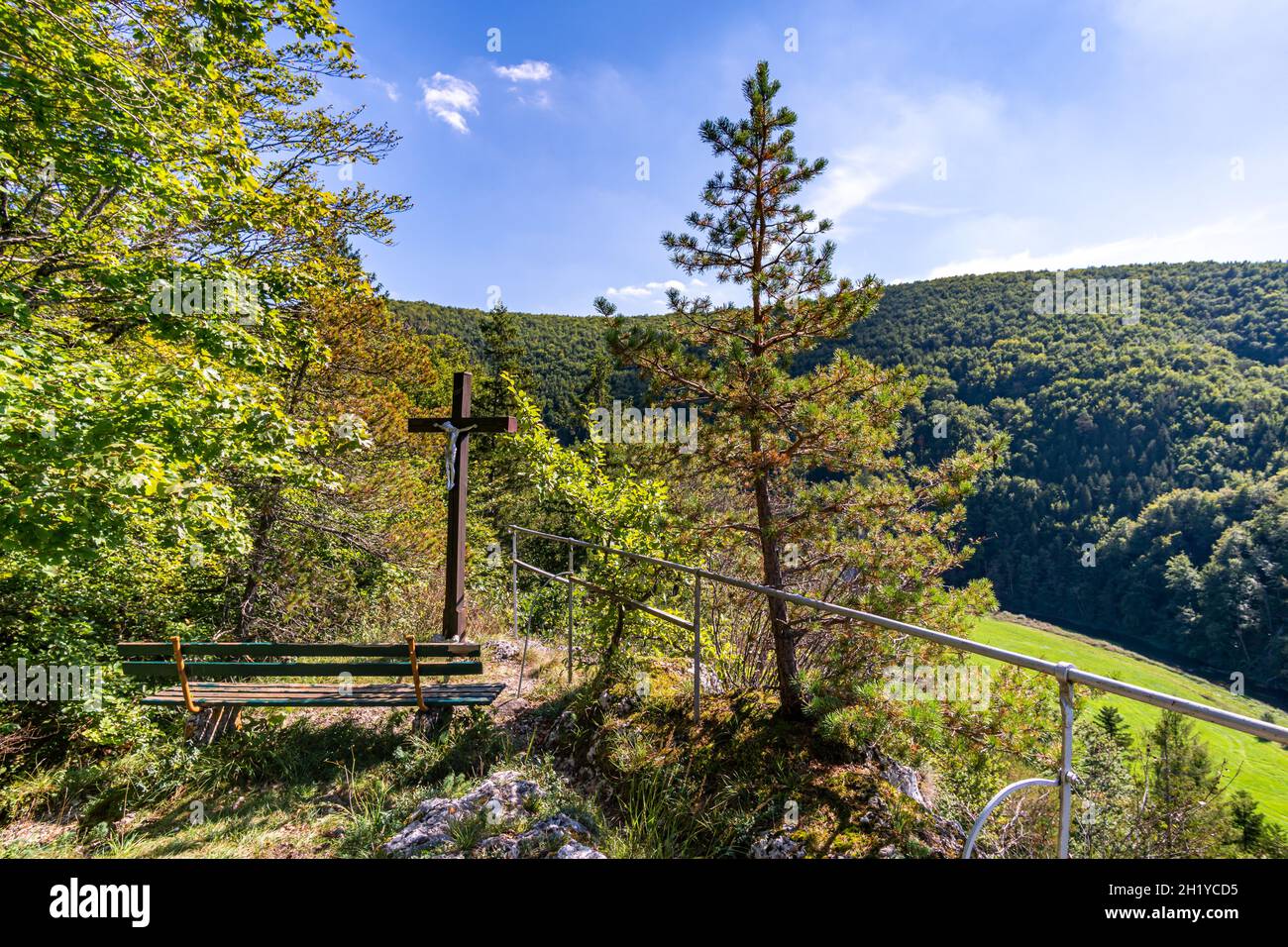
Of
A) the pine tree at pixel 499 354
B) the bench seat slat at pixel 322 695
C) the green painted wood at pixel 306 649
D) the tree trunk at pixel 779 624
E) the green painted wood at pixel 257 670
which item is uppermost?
the pine tree at pixel 499 354

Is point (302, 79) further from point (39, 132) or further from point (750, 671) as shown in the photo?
point (750, 671)

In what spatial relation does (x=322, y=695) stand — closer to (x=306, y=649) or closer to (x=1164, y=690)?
(x=306, y=649)

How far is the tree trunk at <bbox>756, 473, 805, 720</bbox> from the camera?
11.6 ft

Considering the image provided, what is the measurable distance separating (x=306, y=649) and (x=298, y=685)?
42 centimetres

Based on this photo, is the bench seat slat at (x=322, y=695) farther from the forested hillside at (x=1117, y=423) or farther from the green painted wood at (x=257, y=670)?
the forested hillside at (x=1117, y=423)

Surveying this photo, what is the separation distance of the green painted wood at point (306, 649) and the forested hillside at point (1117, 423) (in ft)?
180

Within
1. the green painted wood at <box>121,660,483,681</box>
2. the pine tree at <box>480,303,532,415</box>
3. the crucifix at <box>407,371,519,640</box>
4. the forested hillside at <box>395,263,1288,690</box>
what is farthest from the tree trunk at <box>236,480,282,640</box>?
the forested hillside at <box>395,263,1288,690</box>

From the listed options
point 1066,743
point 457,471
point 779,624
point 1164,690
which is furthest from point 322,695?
point 1164,690

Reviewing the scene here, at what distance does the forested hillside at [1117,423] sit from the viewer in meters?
63.9

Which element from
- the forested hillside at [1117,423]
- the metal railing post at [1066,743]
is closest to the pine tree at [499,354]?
the metal railing post at [1066,743]

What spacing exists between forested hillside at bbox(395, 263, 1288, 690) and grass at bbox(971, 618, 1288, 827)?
10.1 meters

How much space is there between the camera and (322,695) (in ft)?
13.9

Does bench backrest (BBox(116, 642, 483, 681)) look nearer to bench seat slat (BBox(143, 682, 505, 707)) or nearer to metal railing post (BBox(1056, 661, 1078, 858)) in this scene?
bench seat slat (BBox(143, 682, 505, 707))
